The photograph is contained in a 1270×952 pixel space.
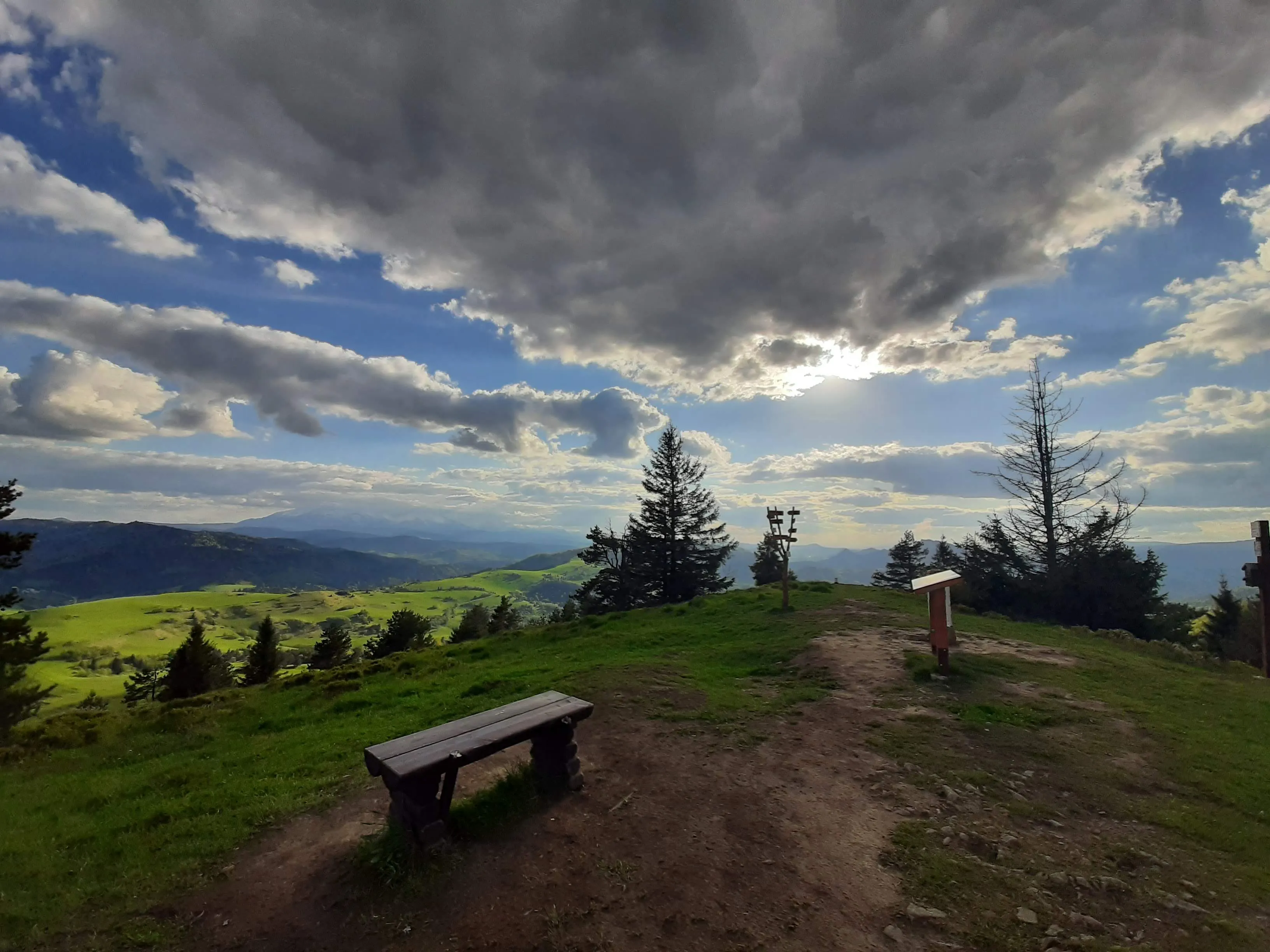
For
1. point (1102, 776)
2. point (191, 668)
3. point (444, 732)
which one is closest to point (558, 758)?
point (444, 732)

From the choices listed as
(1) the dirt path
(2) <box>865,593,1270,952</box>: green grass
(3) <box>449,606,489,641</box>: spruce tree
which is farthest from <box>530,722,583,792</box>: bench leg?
(3) <box>449,606,489,641</box>: spruce tree

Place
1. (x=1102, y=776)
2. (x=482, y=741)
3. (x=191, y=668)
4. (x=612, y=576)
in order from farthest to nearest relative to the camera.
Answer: (x=612, y=576) → (x=191, y=668) → (x=1102, y=776) → (x=482, y=741)

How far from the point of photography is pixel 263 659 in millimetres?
27906

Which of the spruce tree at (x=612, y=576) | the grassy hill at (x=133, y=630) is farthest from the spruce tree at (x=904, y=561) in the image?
the grassy hill at (x=133, y=630)

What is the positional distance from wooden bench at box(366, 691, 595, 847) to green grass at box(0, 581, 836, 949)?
620 millimetres

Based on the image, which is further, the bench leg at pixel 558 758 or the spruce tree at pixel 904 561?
the spruce tree at pixel 904 561

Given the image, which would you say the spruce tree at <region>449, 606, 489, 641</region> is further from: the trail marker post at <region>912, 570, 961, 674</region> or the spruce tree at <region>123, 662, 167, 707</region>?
the trail marker post at <region>912, 570, 961, 674</region>

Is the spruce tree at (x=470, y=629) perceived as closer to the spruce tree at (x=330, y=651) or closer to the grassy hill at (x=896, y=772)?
the spruce tree at (x=330, y=651)

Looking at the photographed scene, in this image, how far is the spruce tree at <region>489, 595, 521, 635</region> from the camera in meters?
35.4

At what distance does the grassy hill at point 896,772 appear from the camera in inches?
189

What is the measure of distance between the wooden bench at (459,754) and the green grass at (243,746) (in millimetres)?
620

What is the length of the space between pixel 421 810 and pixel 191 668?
25895mm

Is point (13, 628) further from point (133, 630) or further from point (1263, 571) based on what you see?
point (133, 630)

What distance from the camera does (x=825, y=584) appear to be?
1022 inches
